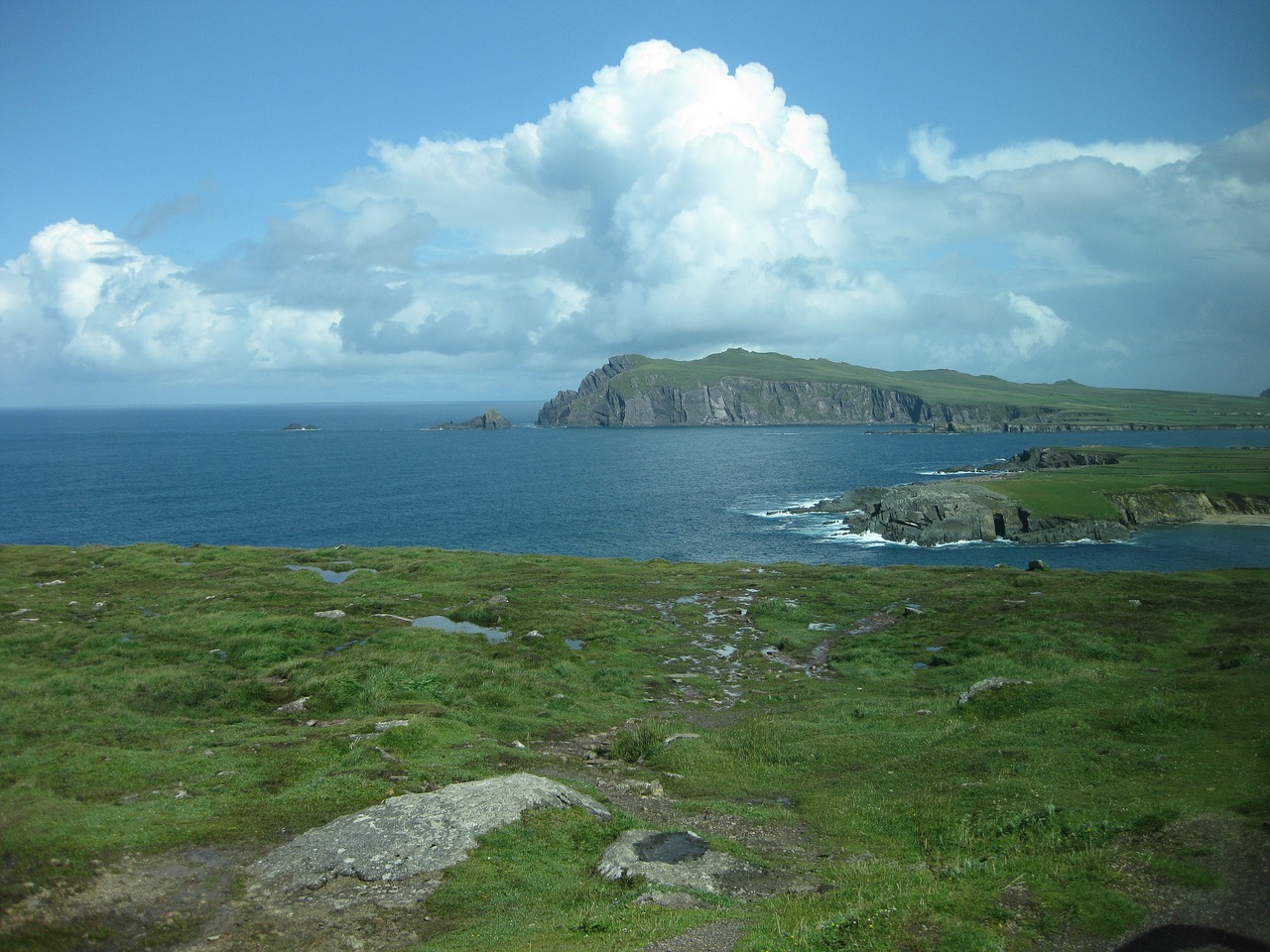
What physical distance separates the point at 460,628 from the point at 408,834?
34.3 meters

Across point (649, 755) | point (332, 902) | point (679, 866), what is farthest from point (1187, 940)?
point (649, 755)

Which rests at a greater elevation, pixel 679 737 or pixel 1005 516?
pixel 679 737

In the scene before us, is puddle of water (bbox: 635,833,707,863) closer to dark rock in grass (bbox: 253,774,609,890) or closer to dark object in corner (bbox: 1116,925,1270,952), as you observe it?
dark rock in grass (bbox: 253,774,609,890)

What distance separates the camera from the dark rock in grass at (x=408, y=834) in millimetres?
18688

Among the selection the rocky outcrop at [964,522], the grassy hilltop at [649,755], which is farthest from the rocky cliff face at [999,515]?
the grassy hilltop at [649,755]

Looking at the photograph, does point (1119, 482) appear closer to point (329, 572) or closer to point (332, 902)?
point (329, 572)

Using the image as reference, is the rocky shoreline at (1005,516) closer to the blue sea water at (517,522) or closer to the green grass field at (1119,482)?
the green grass field at (1119,482)

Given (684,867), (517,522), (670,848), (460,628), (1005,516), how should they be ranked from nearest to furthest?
1. (684,867)
2. (670,848)
3. (460,628)
4. (1005,516)
5. (517,522)

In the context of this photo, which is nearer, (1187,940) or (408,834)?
(1187,940)

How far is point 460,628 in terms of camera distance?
176ft

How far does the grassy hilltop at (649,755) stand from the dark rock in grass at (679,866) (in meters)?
0.66

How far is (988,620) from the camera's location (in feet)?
181

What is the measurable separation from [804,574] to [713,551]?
121 ft

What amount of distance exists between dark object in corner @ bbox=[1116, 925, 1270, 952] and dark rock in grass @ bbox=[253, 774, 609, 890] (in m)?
13.3
